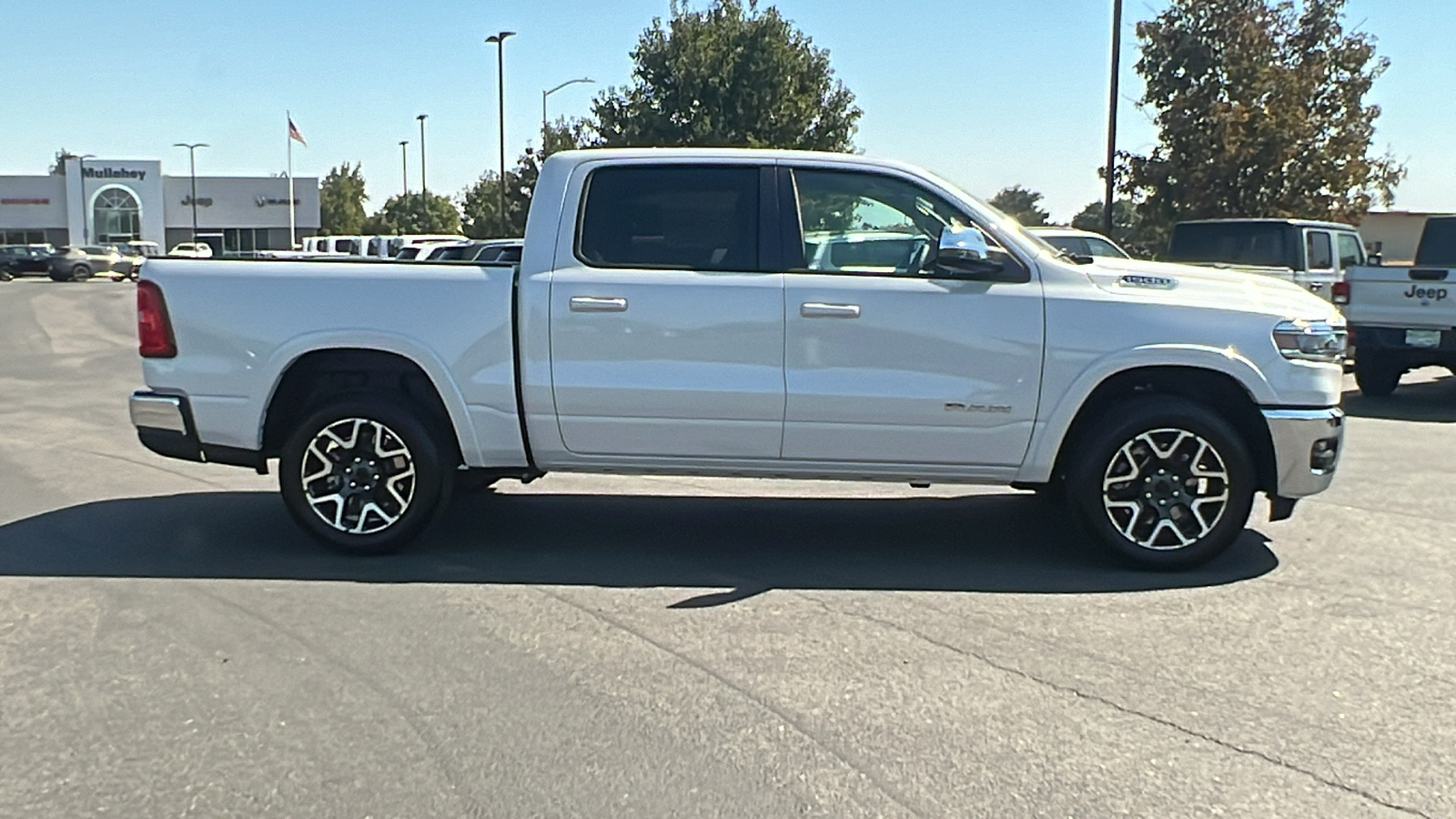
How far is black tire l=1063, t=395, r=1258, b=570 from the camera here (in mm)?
5883

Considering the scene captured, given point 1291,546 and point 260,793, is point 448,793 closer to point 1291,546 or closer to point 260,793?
point 260,793

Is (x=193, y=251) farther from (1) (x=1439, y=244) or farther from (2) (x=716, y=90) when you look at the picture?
(1) (x=1439, y=244)

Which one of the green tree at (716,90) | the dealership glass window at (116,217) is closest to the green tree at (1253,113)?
the green tree at (716,90)

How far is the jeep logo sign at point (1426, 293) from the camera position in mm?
12062

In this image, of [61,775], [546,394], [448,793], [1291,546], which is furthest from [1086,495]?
[61,775]

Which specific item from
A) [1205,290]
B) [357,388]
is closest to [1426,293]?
[1205,290]

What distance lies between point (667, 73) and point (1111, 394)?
3276 cm

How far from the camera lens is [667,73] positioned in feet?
122

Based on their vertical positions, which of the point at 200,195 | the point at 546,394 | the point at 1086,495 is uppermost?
the point at 200,195

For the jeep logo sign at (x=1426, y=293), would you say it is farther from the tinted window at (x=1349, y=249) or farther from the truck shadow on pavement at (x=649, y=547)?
the truck shadow on pavement at (x=649, y=547)

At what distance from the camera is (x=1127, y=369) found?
19.5 ft

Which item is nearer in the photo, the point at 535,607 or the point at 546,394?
the point at 535,607

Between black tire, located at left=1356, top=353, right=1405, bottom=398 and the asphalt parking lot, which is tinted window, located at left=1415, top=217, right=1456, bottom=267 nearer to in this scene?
black tire, located at left=1356, top=353, right=1405, bottom=398

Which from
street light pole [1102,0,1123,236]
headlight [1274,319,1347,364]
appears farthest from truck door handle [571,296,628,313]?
street light pole [1102,0,1123,236]
